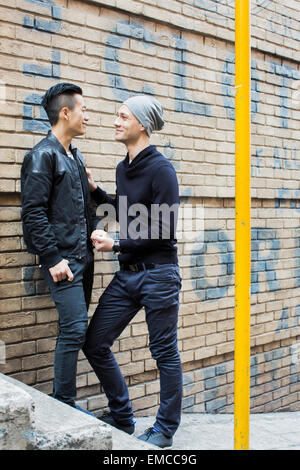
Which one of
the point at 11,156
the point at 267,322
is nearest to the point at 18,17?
the point at 11,156

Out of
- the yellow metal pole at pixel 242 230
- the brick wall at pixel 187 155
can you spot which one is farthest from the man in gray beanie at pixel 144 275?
the yellow metal pole at pixel 242 230

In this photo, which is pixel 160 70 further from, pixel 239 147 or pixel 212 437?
pixel 212 437

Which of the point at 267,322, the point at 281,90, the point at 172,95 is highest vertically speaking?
the point at 281,90

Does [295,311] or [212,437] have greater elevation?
[295,311]

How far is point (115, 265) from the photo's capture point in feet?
13.8

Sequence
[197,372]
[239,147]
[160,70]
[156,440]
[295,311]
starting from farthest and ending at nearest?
[295,311] < [197,372] < [160,70] < [156,440] < [239,147]

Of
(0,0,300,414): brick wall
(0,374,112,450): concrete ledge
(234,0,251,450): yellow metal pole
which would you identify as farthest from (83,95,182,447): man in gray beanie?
(234,0,251,450): yellow metal pole

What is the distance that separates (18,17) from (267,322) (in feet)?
11.9

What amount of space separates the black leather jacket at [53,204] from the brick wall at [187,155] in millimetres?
378

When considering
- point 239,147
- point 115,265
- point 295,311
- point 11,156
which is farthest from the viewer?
point 295,311

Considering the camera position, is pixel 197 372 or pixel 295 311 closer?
pixel 197 372

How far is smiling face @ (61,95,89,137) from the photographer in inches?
133

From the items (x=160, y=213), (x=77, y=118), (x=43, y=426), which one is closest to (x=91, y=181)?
(x=77, y=118)

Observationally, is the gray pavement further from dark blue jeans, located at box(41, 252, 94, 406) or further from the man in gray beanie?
dark blue jeans, located at box(41, 252, 94, 406)
